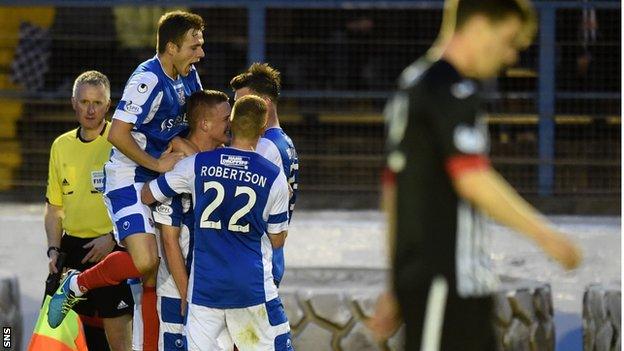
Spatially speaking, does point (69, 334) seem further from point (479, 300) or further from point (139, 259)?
point (479, 300)

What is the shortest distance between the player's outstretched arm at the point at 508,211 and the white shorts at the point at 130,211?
9.92 ft

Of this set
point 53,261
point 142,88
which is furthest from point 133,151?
point 53,261

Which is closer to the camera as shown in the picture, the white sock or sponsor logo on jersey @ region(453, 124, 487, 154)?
sponsor logo on jersey @ region(453, 124, 487, 154)

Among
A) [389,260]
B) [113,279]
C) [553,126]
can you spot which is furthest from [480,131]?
[553,126]

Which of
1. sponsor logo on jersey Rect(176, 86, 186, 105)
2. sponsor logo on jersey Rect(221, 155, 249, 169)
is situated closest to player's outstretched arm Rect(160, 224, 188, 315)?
sponsor logo on jersey Rect(176, 86, 186, 105)

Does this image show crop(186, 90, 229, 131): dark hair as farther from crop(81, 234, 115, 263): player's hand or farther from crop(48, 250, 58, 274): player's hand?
crop(48, 250, 58, 274): player's hand

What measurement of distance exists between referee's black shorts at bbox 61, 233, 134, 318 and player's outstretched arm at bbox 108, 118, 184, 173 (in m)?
1.42

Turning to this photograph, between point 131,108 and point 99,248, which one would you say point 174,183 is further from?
point 99,248

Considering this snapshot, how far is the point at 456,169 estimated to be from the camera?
469 cm

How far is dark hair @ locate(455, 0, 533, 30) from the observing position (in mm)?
4762

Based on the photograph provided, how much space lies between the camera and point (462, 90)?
4.74 metres

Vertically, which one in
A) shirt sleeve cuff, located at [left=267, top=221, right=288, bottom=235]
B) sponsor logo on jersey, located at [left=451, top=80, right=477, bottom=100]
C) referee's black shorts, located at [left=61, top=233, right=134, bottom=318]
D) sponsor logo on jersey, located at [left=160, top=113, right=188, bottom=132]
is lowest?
referee's black shorts, located at [left=61, top=233, right=134, bottom=318]

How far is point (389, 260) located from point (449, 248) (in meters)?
0.22

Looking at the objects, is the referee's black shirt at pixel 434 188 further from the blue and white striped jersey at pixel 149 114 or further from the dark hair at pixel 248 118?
Result: the blue and white striped jersey at pixel 149 114
